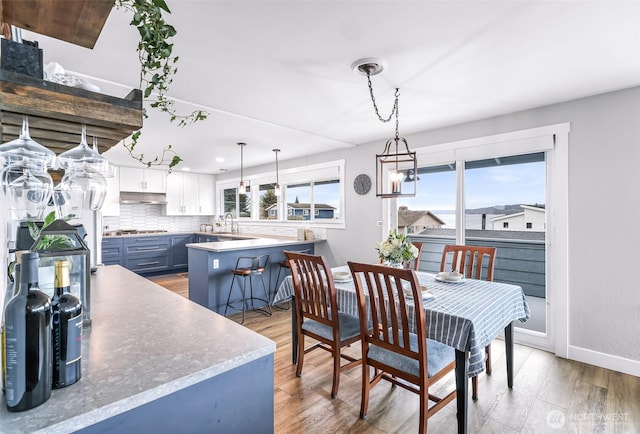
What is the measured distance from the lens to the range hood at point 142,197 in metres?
6.36

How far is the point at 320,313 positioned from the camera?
237 cm

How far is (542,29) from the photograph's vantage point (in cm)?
179

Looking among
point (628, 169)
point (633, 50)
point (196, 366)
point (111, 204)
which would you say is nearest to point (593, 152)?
point (628, 169)

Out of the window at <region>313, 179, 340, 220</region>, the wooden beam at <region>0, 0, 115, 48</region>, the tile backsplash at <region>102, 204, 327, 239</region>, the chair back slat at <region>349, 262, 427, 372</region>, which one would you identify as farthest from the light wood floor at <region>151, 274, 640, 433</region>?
the tile backsplash at <region>102, 204, 327, 239</region>

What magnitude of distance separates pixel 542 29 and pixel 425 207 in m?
2.40

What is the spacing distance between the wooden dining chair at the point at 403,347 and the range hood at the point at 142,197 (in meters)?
5.95

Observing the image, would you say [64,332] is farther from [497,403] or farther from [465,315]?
[497,403]

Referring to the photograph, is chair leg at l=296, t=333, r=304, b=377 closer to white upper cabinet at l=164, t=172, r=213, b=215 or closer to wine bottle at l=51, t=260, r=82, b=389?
wine bottle at l=51, t=260, r=82, b=389

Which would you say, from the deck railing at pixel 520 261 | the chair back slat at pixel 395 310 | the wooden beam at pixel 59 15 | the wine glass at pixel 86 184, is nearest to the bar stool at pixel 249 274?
the chair back slat at pixel 395 310

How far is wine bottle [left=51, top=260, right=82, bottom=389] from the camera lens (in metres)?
0.70

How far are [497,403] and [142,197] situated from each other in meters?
6.75

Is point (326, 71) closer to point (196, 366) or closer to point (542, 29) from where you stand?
point (542, 29)

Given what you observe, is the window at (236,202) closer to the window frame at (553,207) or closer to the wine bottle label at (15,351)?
the window frame at (553,207)

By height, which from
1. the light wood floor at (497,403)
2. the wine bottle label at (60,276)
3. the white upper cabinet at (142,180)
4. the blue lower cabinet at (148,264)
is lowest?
the light wood floor at (497,403)
